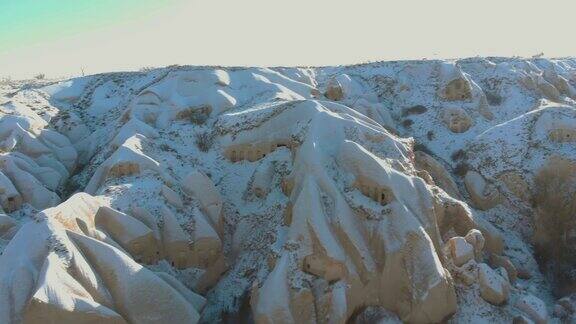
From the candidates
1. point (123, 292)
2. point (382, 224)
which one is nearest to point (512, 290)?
point (382, 224)

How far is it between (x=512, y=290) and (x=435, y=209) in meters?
4.50

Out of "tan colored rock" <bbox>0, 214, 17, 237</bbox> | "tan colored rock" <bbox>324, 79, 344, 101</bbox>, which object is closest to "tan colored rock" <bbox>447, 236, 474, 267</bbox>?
"tan colored rock" <bbox>324, 79, 344, 101</bbox>

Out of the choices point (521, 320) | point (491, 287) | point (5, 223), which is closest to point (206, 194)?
point (5, 223)

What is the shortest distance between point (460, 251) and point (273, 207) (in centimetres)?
820

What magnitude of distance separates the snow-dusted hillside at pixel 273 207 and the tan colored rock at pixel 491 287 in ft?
0.28

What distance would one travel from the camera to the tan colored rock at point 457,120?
109 ft

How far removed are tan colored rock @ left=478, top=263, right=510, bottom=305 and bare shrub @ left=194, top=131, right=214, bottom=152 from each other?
15.5 meters

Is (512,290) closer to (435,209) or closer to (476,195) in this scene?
(435,209)

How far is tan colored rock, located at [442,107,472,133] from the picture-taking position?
33.3m

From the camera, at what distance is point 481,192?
91.6ft

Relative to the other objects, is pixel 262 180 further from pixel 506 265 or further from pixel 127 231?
pixel 506 265

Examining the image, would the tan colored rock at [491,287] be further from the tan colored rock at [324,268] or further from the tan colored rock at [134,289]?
the tan colored rock at [134,289]

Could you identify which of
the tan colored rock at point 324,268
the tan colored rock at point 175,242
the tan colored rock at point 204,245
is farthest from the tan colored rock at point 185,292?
the tan colored rock at point 324,268

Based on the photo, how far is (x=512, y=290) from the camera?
69.3ft
